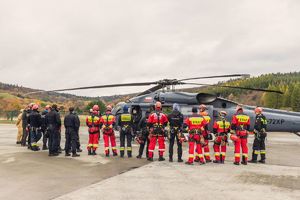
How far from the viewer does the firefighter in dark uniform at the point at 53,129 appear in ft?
36.8

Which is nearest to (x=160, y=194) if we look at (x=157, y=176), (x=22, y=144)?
(x=157, y=176)

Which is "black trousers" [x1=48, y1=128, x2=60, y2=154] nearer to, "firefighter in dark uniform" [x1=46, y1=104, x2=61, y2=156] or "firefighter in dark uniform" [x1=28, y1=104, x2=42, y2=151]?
"firefighter in dark uniform" [x1=46, y1=104, x2=61, y2=156]

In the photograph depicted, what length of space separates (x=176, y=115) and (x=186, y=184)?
3647 millimetres

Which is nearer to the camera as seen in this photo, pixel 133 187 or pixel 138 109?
pixel 133 187

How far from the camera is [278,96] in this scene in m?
133

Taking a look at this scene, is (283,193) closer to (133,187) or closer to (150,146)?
(133,187)

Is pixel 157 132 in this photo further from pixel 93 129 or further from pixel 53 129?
pixel 53 129

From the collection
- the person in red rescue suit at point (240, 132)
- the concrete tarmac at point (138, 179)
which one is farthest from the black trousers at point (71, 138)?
the person in red rescue suit at point (240, 132)

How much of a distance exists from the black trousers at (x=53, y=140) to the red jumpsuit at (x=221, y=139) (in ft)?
19.2

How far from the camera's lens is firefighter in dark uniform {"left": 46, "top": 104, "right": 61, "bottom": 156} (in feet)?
36.8

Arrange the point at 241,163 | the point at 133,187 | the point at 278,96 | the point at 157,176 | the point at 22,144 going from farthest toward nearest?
1. the point at 278,96
2. the point at 22,144
3. the point at 241,163
4. the point at 157,176
5. the point at 133,187

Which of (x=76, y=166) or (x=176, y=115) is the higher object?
(x=176, y=115)

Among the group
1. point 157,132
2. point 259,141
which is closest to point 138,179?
point 157,132

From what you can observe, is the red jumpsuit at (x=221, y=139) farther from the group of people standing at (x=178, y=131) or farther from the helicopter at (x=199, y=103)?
the helicopter at (x=199, y=103)
